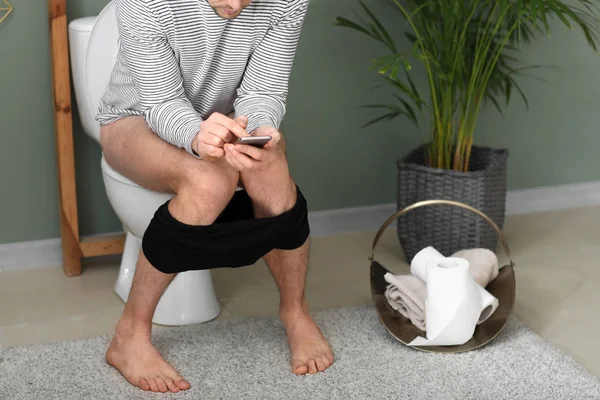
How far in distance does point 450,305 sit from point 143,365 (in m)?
0.64

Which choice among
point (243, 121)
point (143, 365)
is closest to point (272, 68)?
point (243, 121)

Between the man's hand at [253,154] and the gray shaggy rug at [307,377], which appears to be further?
the gray shaggy rug at [307,377]

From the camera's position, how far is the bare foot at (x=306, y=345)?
1874 mm

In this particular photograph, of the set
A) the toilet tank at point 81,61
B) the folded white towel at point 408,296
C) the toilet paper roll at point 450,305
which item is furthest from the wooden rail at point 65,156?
the toilet paper roll at point 450,305

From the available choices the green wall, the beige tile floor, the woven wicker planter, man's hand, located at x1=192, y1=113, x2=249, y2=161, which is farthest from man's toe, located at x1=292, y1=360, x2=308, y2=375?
the green wall

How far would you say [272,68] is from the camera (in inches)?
74.9

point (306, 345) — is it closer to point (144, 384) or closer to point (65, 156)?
point (144, 384)

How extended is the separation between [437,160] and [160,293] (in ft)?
3.07

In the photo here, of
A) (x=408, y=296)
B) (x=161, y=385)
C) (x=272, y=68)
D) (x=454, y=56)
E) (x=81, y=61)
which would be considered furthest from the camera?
(x=454, y=56)

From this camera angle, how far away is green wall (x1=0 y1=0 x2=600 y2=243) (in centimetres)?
234

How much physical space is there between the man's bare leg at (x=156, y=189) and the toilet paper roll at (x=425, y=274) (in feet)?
1.82

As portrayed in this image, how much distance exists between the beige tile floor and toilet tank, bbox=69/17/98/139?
420mm

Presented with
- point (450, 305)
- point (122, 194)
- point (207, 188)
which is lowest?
point (450, 305)

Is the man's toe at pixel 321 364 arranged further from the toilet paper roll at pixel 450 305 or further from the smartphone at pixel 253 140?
the smartphone at pixel 253 140
